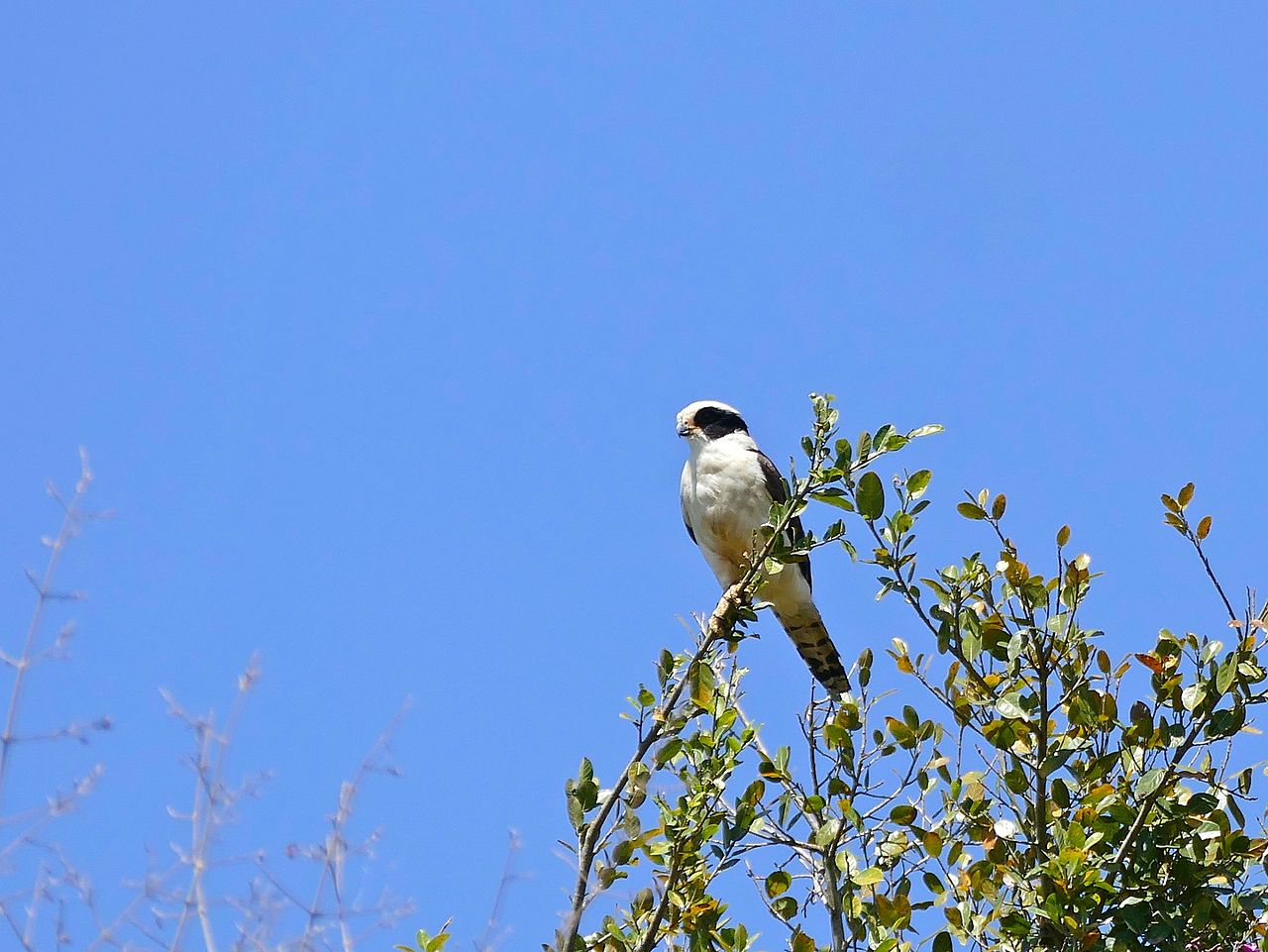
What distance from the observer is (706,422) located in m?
6.80

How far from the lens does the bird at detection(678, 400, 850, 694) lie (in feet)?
21.2

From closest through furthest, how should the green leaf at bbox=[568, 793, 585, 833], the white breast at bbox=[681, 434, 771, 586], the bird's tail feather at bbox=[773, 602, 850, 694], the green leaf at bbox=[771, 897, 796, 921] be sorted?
the green leaf at bbox=[568, 793, 585, 833] < the green leaf at bbox=[771, 897, 796, 921] < the white breast at bbox=[681, 434, 771, 586] < the bird's tail feather at bbox=[773, 602, 850, 694]

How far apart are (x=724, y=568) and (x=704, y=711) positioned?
2.97 m

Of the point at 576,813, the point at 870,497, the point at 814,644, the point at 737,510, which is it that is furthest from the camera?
the point at 814,644

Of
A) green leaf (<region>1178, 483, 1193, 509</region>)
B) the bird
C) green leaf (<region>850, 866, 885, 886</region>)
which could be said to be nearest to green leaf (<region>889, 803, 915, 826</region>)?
green leaf (<region>850, 866, 885, 886</region>)

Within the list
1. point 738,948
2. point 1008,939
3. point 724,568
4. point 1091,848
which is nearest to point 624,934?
point 738,948

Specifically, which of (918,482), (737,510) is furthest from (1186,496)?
(737,510)

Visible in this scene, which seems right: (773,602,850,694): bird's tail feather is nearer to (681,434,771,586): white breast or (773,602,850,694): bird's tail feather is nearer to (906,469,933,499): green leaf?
(681,434,771,586): white breast

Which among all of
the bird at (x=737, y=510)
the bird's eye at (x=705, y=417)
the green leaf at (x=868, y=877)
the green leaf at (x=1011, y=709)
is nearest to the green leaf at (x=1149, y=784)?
the green leaf at (x=1011, y=709)

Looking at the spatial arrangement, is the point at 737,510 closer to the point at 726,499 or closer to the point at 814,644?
the point at 726,499

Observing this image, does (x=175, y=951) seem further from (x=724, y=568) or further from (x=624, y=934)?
(x=724, y=568)

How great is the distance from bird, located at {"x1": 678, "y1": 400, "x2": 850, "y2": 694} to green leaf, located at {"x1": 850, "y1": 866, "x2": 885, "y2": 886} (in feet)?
9.13

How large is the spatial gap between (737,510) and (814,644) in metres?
0.78

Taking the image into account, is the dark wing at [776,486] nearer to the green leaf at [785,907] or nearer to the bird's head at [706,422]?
the bird's head at [706,422]
